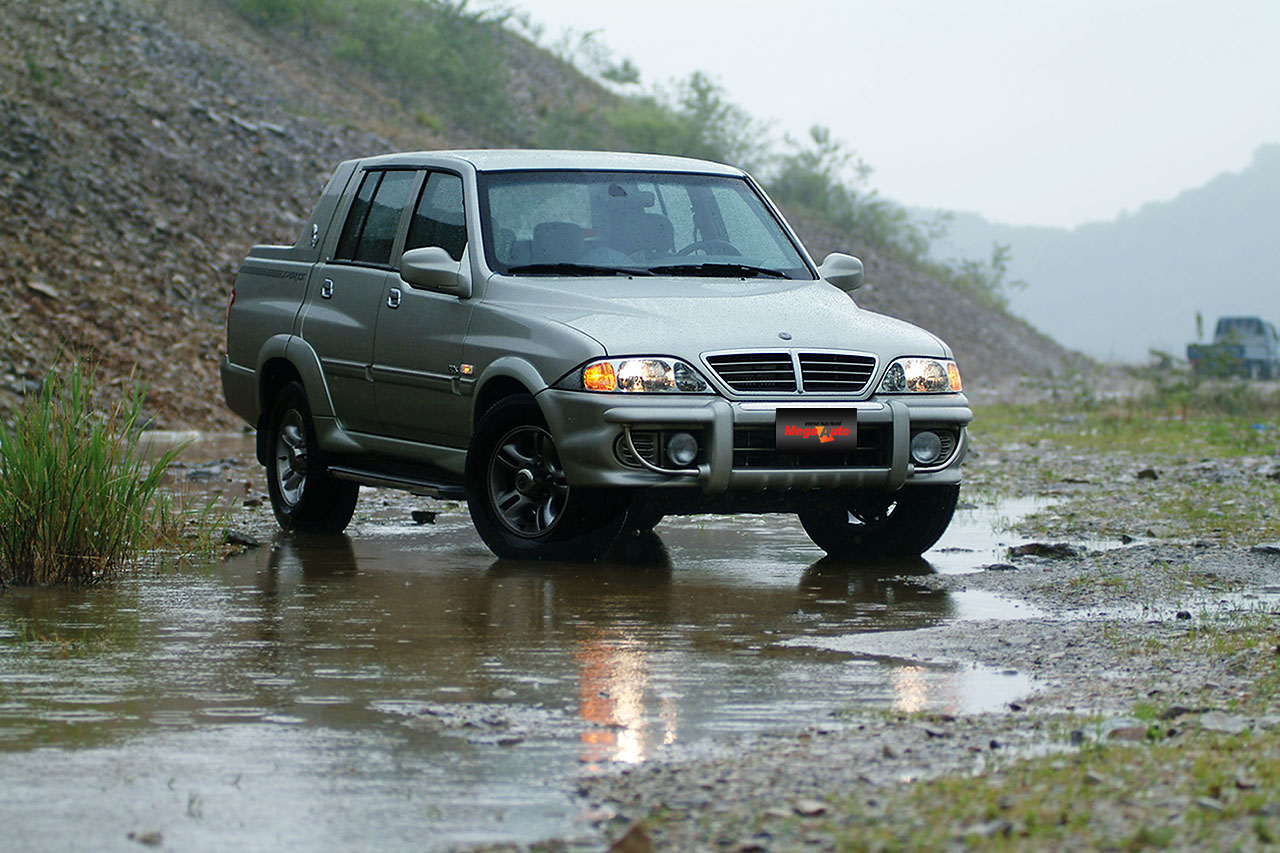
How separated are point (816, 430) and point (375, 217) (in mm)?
3170

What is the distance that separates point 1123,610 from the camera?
6.91 meters

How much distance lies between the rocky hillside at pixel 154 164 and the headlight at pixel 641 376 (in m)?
9.55

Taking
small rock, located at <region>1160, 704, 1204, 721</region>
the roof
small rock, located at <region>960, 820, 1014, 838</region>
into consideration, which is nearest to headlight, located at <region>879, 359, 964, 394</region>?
the roof

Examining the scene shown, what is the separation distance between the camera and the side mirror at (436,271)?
28.5 ft

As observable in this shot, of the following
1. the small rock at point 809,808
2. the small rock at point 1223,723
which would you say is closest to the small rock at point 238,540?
the small rock at point 1223,723

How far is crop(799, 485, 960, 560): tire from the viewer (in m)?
8.67

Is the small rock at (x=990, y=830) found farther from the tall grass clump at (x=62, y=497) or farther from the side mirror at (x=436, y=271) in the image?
the side mirror at (x=436, y=271)

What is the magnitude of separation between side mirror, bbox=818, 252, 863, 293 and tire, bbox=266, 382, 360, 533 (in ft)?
9.57

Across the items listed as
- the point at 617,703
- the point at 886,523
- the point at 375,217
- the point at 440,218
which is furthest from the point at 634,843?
the point at 375,217

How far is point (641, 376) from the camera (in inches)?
309

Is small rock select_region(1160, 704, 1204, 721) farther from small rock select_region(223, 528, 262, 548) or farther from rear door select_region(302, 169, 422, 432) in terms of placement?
small rock select_region(223, 528, 262, 548)

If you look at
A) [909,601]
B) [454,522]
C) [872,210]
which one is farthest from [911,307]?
[909,601]

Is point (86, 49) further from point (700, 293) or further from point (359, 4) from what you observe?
point (700, 293)

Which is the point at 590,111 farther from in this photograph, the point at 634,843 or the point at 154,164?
the point at 634,843
